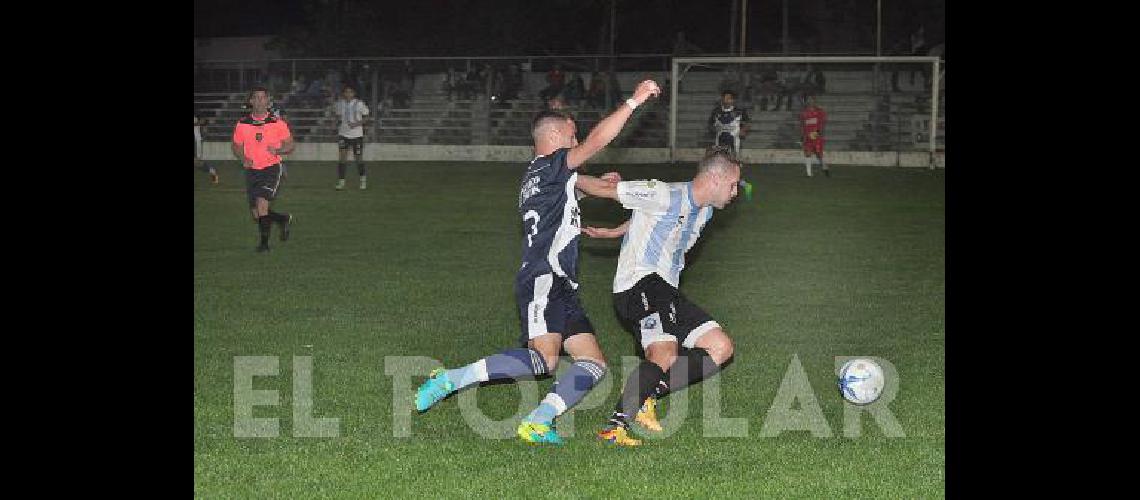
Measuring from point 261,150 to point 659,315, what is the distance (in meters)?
10.0

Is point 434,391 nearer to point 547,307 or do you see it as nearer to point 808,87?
point 547,307

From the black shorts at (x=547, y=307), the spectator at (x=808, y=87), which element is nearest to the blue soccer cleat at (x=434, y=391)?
the black shorts at (x=547, y=307)

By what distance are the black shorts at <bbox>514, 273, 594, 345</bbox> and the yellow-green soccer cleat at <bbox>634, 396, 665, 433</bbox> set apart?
0.53 metres

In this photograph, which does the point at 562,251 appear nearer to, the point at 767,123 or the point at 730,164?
the point at 730,164

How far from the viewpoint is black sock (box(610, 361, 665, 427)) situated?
23.9 ft

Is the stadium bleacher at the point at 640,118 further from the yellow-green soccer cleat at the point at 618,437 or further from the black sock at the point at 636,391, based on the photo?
the yellow-green soccer cleat at the point at 618,437

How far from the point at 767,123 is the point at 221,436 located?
3326 cm

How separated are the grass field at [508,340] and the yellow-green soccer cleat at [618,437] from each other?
5cm

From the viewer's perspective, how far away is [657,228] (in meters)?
7.93

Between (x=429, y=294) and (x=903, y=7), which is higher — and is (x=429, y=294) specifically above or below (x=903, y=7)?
below

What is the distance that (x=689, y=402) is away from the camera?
26.9ft

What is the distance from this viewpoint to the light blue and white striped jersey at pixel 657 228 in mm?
7832

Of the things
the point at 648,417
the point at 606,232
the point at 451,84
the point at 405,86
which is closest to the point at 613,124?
the point at 606,232
